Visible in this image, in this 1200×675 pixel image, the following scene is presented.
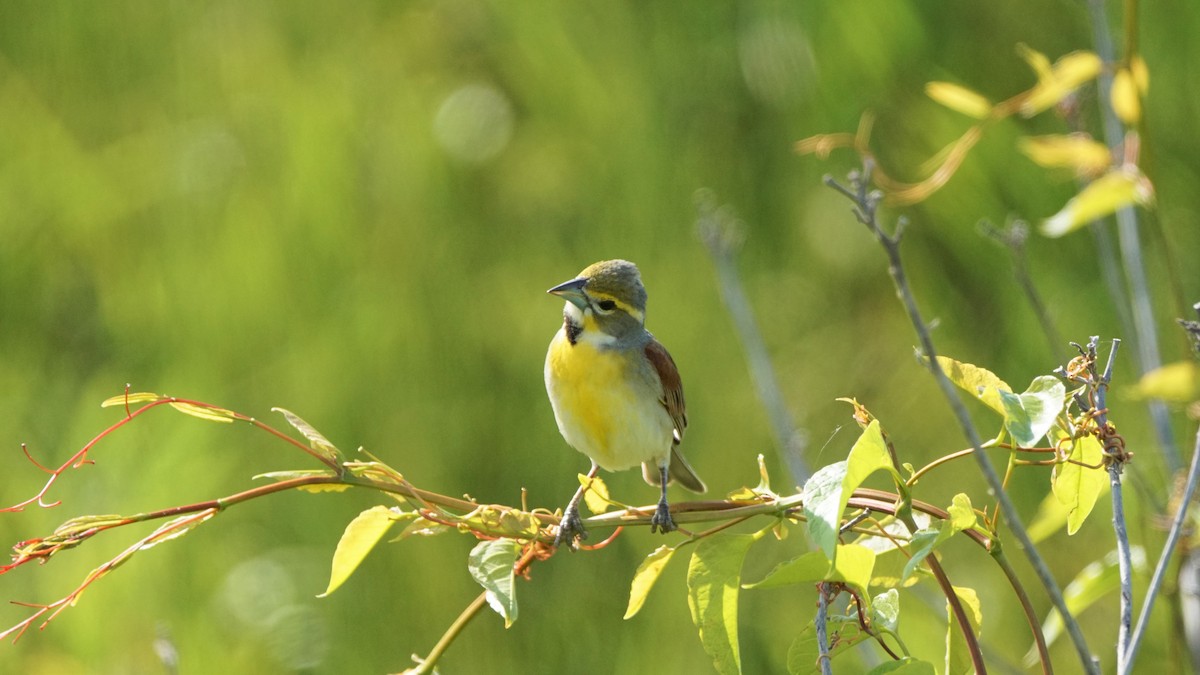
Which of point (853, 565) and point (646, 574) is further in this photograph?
point (646, 574)

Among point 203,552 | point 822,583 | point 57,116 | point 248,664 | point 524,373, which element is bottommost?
point 248,664

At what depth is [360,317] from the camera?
3986 millimetres

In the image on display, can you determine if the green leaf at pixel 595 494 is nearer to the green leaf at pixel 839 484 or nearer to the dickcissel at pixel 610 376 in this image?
the green leaf at pixel 839 484

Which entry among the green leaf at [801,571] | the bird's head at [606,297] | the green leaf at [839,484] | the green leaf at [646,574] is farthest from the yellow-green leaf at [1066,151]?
the bird's head at [606,297]

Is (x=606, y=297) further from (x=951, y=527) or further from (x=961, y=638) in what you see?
(x=951, y=527)

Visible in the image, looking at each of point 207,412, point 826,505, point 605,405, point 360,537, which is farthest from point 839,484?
point 605,405

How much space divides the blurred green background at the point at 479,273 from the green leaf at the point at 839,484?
269 cm

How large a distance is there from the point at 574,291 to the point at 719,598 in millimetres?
1186

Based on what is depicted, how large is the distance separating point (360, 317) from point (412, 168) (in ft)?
1.63

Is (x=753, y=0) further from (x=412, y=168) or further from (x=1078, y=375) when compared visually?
(x=1078, y=375)

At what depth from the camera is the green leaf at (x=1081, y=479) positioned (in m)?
1.18

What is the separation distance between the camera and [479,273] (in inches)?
161

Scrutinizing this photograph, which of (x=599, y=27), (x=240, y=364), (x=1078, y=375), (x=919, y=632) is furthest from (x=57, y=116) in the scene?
(x=1078, y=375)

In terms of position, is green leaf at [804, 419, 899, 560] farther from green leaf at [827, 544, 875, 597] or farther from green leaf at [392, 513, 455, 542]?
green leaf at [392, 513, 455, 542]
